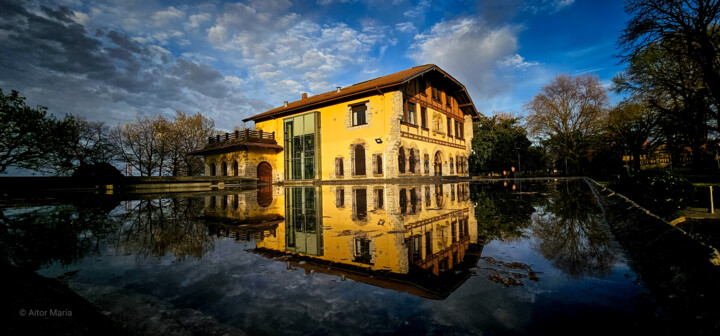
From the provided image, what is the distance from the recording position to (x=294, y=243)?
2.75 m

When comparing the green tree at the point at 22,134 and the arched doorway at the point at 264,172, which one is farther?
the arched doorway at the point at 264,172

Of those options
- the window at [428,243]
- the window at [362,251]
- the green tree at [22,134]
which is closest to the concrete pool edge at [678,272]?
the window at [428,243]

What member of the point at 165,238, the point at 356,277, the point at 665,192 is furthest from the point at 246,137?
the point at 665,192

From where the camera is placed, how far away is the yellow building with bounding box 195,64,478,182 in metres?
19.2

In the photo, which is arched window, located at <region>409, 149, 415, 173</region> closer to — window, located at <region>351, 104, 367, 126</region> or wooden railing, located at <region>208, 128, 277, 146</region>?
window, located at <region>351, 104, 367, 126</region>

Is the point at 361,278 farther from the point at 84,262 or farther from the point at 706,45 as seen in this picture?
the point at 706,45

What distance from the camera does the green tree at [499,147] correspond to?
29984 mm

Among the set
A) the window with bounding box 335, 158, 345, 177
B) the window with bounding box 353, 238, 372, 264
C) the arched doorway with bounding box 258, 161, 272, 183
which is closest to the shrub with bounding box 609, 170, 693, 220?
the window with bounding box 353, 238, 372, 264

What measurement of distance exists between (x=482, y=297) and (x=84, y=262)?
111 inches

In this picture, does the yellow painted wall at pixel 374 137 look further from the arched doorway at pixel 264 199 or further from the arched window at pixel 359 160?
the arched doorway at pixel 264 199

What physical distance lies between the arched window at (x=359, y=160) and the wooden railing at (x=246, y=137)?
9.32m

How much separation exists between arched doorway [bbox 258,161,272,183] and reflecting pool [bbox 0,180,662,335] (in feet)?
70.9

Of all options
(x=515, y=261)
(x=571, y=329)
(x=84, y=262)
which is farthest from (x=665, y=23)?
(x=84, y=262)

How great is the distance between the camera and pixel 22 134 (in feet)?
59.4
